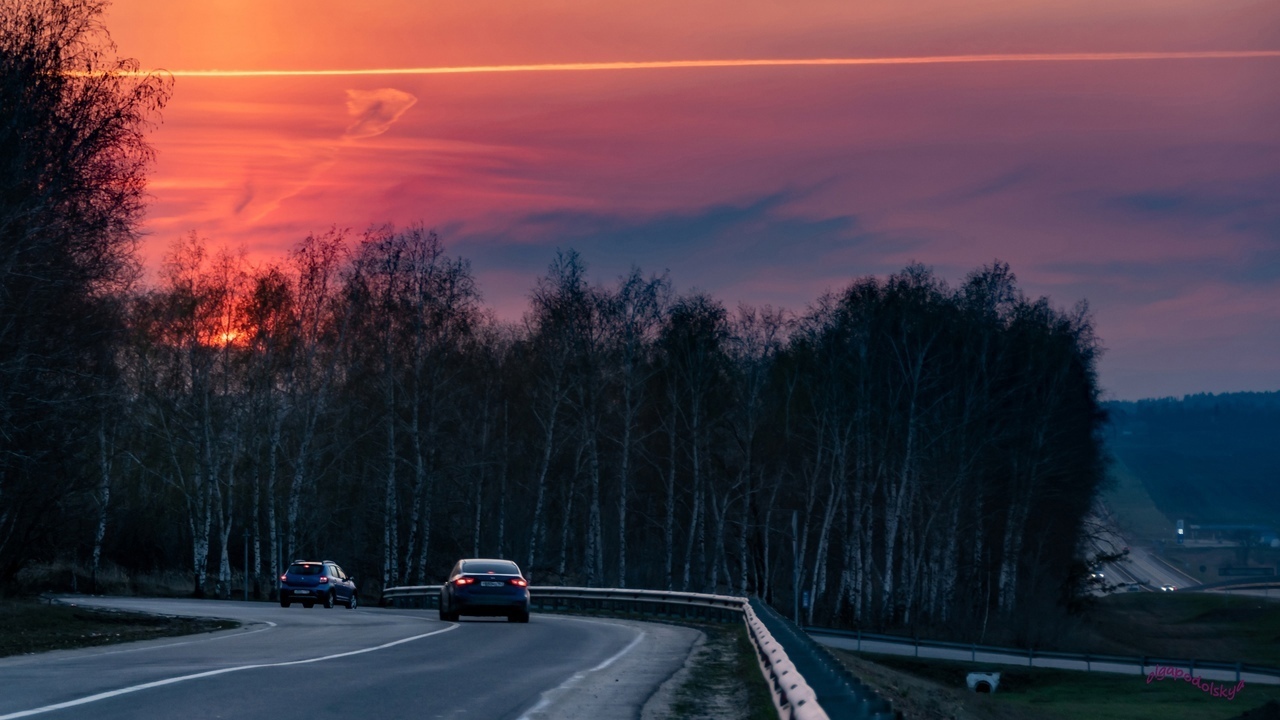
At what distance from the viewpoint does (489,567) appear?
3184 centimetres

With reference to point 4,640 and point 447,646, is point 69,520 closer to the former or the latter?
point 4,640

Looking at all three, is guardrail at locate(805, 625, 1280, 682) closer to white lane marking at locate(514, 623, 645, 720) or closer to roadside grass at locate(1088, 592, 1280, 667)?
roadside grass at locate(1088, 592, 1280, 667)

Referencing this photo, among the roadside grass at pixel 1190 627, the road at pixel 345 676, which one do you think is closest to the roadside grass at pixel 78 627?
the road at pixel 345 676

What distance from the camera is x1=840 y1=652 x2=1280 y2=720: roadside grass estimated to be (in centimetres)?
4512

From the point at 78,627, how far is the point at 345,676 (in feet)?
45.4

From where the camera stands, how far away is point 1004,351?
64.9 meters

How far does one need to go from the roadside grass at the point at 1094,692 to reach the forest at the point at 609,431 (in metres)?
7.25

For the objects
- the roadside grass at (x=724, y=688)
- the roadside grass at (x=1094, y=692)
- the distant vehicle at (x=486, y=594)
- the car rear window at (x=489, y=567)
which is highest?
the car rear window at (x=489, y=567)

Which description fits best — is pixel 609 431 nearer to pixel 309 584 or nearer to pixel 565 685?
pixel 309 584

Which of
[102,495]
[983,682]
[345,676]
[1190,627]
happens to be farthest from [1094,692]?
[1190,627]

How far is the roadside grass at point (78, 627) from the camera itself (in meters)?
21.3

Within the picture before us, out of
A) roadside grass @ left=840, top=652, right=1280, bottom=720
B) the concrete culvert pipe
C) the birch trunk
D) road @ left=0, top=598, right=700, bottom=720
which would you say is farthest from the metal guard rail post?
the birch trunk

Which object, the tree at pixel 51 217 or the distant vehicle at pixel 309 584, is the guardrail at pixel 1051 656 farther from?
the tree at pixel 51 217

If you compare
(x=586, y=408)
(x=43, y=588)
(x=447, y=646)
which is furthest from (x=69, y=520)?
(x=586, y=408)
